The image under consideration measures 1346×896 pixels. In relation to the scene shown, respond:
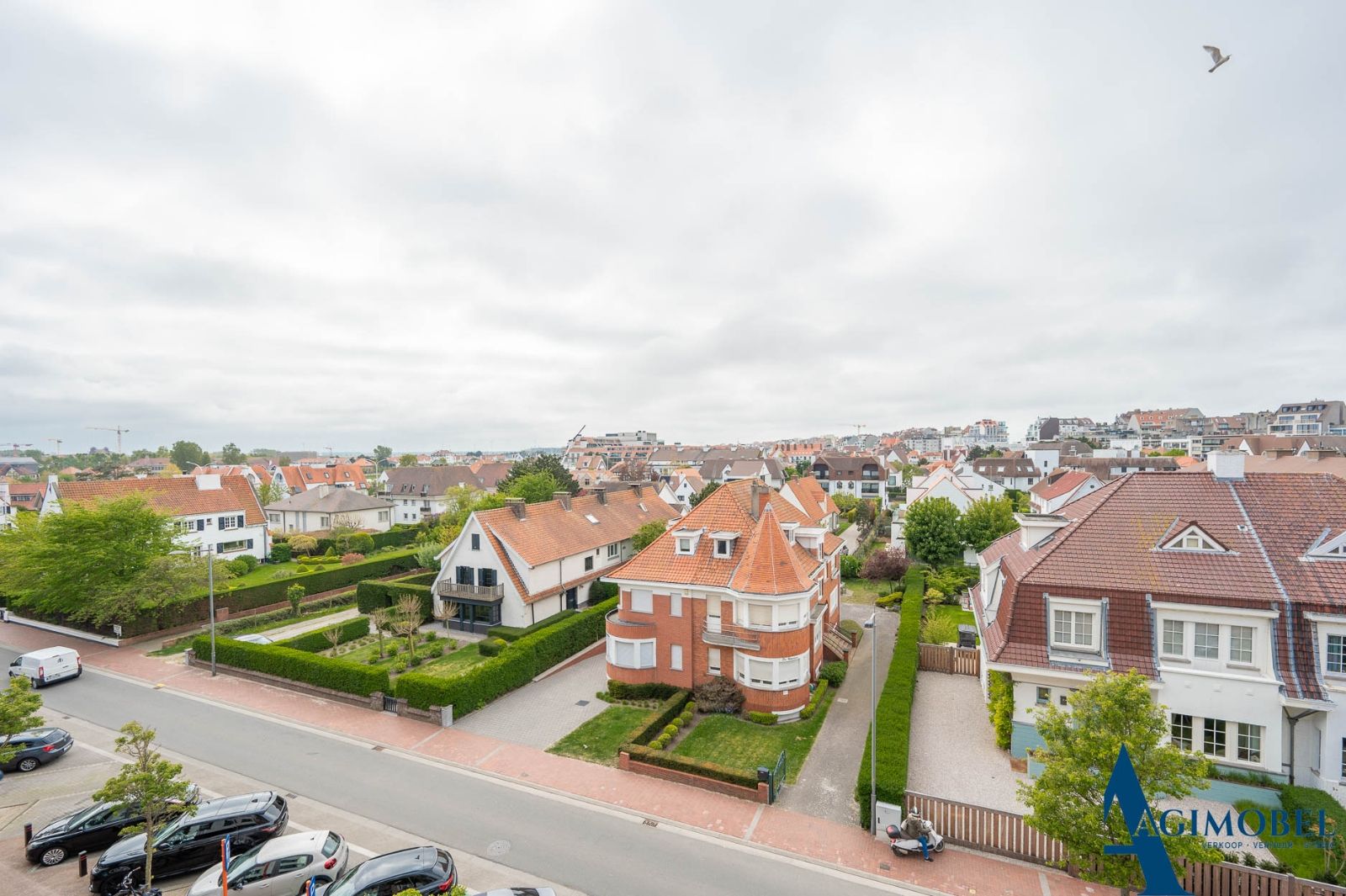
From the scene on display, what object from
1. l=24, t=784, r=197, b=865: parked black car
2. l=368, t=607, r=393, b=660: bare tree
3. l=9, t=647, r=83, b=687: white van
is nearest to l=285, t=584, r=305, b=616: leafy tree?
l=368, t=607, r=393, b=660: bare tree

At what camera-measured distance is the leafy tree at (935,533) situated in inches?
1842

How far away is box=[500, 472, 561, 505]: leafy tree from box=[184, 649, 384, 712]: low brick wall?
2685 centimetres

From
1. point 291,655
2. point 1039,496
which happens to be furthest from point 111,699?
point 1039,496

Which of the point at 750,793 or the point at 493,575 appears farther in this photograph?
the point at 493,575

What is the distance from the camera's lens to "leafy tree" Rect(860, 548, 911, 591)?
46.9 meters

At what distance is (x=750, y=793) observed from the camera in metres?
19.2

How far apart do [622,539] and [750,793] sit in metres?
27.2

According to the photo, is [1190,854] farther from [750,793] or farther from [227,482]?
[227,482]

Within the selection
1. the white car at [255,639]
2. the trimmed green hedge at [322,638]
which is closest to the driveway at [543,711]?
the trimmed green hedge at [322,638]

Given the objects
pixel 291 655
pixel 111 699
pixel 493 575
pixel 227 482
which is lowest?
pixel 111 699

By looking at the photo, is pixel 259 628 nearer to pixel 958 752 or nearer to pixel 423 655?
pixel 423 655

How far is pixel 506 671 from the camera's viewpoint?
90.7ft

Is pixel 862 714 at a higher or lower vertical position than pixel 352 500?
lower

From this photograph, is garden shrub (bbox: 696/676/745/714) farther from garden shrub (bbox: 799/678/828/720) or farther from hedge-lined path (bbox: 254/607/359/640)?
hedge-lined path (bbox: 254/607/359/640)
